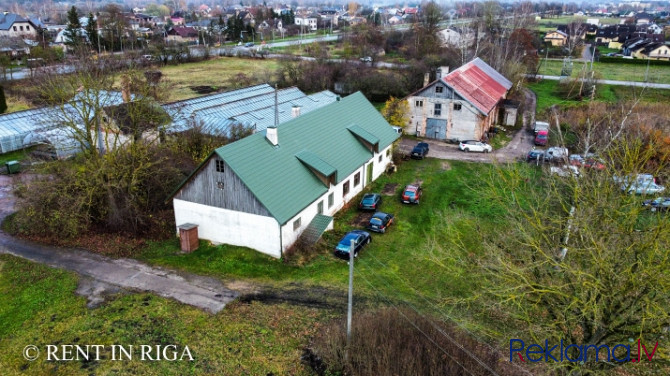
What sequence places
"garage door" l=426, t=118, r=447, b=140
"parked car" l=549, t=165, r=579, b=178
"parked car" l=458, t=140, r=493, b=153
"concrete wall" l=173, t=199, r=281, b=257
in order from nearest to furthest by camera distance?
1. "parked car" l=549, t=165, r=579, b=178
2. "concrete wall" l=173, t=199, r=281, b=257
3. "parked car" l=458, t=140, r=493, b=153
4. "garage door" l=426, t=118, r=447, b=140

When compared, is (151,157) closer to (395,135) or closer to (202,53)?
(395,135)

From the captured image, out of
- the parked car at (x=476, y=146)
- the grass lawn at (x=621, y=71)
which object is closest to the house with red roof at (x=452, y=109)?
the parked car at (x=476, y=146)

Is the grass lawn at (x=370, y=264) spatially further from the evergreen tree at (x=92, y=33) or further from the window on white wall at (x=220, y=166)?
the evergreen tree at (x=92, y=33)

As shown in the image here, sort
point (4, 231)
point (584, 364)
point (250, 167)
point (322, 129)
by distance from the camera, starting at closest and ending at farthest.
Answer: point (584, 364)
point (250, 167)
point (4, 231)
point (322, 129)

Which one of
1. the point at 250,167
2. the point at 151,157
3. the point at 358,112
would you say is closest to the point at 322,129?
the point at 358,112

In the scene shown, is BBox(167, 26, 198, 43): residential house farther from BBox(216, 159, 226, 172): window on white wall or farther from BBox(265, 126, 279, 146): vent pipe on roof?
BBox(216, 159, 226, 172): window on white wall

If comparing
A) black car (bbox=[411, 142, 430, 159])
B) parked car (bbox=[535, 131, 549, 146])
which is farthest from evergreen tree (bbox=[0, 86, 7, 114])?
parked car (bbox=[535, 131, 549, 146])

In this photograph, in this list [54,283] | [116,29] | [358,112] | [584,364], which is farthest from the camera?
[116,29]
